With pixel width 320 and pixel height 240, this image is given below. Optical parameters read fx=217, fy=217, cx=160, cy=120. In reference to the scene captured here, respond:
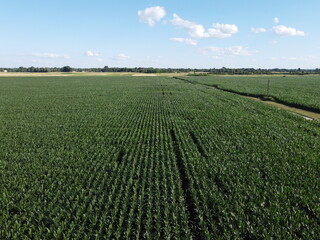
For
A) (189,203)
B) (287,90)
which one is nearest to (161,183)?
(189,203)

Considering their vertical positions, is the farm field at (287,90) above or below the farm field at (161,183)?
above

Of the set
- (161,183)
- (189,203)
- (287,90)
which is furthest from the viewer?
(287,90)

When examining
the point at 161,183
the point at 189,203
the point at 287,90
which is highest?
A: the point at 287,90

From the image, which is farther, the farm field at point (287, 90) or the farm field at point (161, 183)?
the farm field at point (287, 90)

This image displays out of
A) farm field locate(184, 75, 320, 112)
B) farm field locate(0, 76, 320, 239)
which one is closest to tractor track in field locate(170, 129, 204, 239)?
farm field locate(0, 76, 320, 239)

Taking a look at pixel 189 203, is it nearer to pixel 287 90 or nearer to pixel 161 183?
pixel 161 183

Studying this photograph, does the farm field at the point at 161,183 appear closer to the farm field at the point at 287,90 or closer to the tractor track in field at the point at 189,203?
the tractor track in field at the point at 189,203

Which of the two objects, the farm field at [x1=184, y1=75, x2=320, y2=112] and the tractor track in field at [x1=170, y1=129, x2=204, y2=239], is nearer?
the tractor track in field at [x1=170, y1=129, x2=204, y2=239]

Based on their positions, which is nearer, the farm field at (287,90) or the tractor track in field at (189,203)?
the tractor track in field at (189,203)

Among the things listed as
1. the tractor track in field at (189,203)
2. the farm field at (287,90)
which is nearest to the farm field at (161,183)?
the tractor track in field at (189,203)

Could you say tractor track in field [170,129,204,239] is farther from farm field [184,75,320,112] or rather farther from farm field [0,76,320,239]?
farm field [184,75,320,112]

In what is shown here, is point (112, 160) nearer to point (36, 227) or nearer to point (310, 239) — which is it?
point (36, 227)

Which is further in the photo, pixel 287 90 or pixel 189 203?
pixel 287 90
